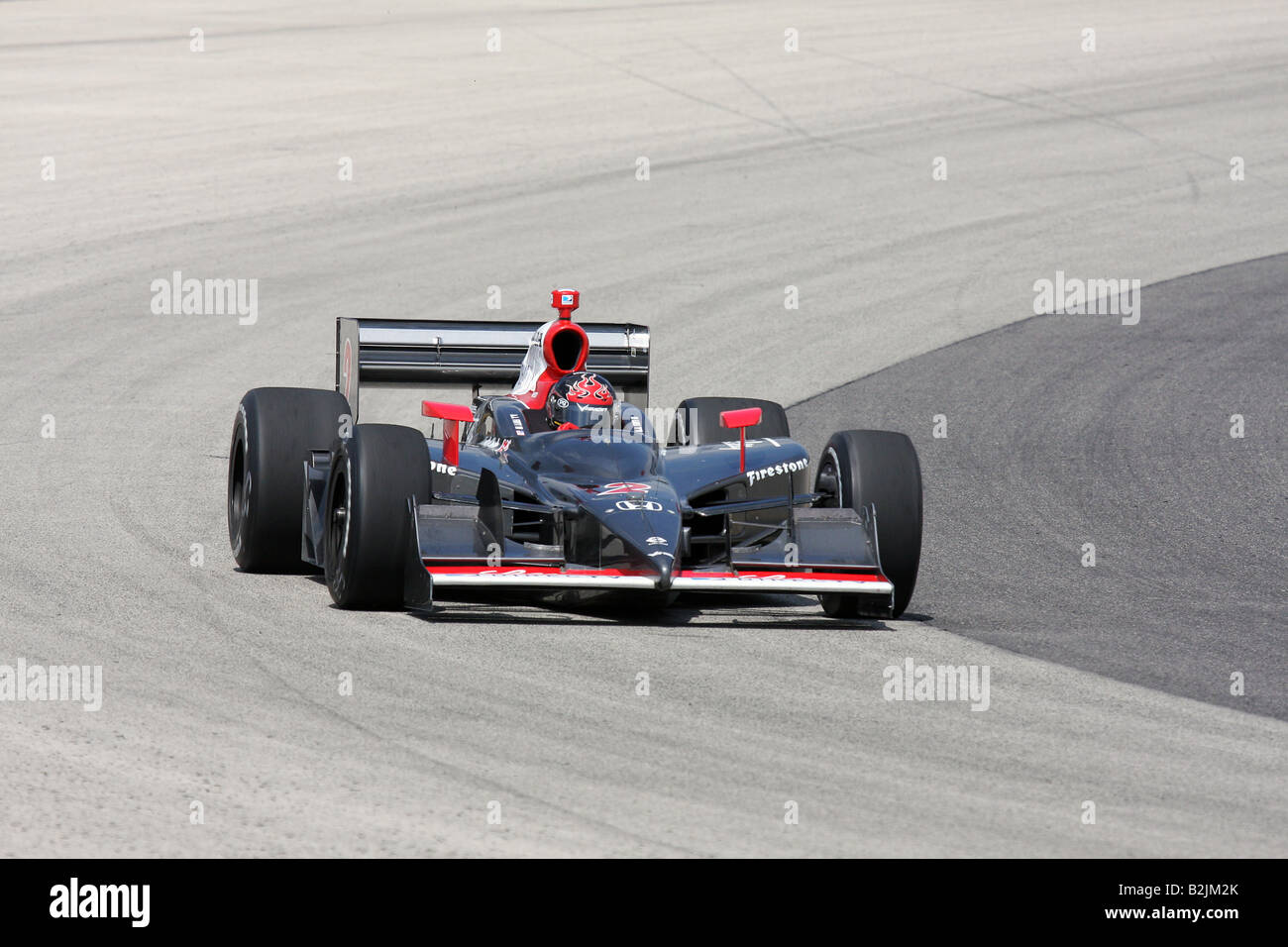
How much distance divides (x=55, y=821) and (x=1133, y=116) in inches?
1111

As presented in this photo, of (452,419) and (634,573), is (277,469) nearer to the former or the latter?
(452,419)

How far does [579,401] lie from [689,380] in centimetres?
914

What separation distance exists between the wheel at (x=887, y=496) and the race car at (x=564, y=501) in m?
0.01

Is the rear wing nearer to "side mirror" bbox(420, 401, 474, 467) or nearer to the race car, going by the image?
the race car

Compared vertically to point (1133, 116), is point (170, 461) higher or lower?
lower

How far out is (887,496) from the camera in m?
10.9

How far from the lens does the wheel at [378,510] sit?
33.2ft

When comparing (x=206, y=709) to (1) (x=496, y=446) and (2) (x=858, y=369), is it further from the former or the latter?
(2) (x=858, y=369)

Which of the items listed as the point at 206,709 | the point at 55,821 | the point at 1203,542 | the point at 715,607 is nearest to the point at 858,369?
the point at 1203,542

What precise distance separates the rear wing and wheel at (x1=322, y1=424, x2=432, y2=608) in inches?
116

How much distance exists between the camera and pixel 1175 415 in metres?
18.7

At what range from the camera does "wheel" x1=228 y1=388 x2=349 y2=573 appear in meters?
11.7

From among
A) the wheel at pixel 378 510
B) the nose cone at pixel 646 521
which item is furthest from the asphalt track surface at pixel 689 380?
the nose cone at pixel 646 521

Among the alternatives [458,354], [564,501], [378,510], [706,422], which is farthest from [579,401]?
[458,354]
